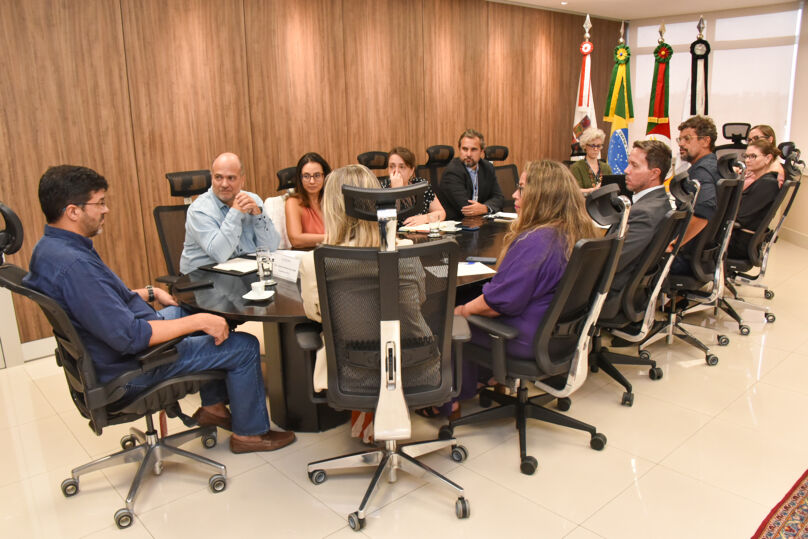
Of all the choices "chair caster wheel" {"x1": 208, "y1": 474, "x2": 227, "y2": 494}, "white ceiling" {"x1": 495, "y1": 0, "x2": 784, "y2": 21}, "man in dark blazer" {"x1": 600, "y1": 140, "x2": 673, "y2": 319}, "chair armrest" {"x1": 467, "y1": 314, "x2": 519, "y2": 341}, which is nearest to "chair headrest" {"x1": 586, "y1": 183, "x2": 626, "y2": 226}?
"chair armrest" {"x1": 467, "y1": 314, "x2": 519, "y2": 341}

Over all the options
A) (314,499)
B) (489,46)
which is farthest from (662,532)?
(489,46)

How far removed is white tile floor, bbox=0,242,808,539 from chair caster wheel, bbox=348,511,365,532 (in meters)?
0.03

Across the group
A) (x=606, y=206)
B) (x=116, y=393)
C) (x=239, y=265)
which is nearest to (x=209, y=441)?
(x=116, y=393)

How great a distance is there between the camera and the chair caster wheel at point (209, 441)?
9.44ft

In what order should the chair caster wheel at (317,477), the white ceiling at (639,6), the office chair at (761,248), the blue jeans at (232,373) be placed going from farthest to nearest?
the white ceiling at (639,6) < the office chair at (761,248) < the chair caster wheel at (317,477) < the blue jeans at (232,373)

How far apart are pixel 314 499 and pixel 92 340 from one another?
1.07 metres

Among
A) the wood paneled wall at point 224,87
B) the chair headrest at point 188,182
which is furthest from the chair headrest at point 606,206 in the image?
the wood paneled wall at point 224,87

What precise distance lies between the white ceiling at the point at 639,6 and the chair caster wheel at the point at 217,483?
681 cm

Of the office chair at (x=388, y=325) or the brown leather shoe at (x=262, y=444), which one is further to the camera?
the brown leather shoe at (x=262, y=444)

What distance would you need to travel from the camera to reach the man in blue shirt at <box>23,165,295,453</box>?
215 centimetres

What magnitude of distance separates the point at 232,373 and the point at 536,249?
1.40 meters

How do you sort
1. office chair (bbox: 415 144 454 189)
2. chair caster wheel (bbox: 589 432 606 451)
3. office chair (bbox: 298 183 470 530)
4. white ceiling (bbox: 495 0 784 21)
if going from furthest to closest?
1. white ceiling (bbox: 495 0 784 21)
2. office chair (bbox: 415 144 454 189)
3. chair caster wheel (bbox: 589 432 606 451)
4. office chair (bbox: 298 183 470 530)

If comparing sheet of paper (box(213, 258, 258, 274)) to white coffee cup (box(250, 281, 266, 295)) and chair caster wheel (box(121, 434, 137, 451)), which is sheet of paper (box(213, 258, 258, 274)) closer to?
white coffee cup (box(250, 281, 266, 295))

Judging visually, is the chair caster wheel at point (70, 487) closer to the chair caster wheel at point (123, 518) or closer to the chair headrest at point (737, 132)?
the chair caster wheel at point (123, 518)
